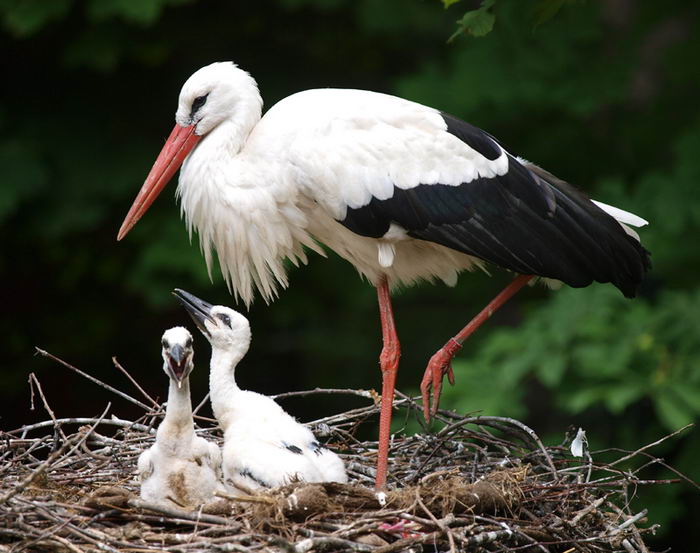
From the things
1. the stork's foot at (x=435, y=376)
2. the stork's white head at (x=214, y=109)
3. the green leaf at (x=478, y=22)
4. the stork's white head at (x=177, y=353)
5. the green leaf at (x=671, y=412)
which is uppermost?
the green leaf at (x=478, y=22)

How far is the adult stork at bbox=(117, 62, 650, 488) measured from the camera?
529 centimetres

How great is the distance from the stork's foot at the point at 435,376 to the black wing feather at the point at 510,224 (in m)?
0.55

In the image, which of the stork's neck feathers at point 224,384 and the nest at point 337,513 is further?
the stork's neck feathers at point 224,384

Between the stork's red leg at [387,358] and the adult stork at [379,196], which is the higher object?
the adult stork at [379,196]

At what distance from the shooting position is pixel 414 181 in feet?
17.6

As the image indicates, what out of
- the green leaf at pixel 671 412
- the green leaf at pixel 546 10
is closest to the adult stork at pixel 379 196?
the green leaf at pixel 546 10

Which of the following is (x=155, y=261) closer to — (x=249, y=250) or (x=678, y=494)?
(x=249, y=250)

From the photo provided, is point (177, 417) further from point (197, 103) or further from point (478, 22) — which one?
point (478, 22)

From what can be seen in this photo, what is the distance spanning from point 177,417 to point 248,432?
1.07ft

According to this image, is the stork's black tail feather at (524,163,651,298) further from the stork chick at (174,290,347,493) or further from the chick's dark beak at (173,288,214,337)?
the chick's dark beak at (173,288,214,337)

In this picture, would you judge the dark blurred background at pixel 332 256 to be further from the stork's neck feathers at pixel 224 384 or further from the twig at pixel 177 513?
the twig at pixel 177 513

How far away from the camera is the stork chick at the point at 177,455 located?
4652 mm

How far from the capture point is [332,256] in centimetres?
927

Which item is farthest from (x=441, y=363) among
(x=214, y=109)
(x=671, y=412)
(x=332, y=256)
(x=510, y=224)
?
(x=332, y=256)
